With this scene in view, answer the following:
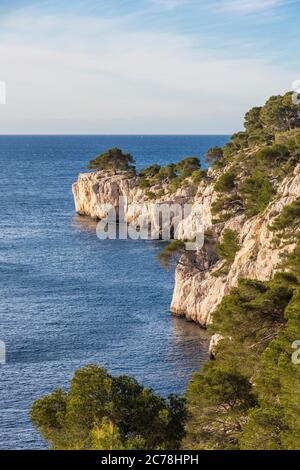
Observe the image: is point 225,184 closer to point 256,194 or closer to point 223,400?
point 256,194

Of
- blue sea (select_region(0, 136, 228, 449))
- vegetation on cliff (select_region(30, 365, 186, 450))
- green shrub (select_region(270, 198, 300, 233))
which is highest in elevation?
green shrub (select_region(270, 198, 300, 233))

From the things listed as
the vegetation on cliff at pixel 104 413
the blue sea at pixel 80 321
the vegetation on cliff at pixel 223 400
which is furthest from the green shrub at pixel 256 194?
the vegetation on cliff at pixel 104 413

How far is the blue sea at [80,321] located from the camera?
5034 centimetres

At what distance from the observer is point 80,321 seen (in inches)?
Result: 2559

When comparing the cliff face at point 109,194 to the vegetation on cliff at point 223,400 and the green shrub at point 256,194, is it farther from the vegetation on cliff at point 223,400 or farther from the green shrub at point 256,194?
the vegetation on cliff at point 223,400

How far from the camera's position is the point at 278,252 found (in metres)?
54.7

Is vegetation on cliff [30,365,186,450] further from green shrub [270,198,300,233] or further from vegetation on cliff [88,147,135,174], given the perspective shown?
vegetation on cliff [88,147,135,174]

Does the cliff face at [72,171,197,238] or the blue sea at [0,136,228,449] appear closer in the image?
the blue sea at [0,136,228,449]

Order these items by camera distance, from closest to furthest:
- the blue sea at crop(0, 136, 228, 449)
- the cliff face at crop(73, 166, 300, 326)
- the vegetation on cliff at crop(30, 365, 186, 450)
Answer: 1. the vegetation on cliff at crop(30, 365, 186, 450)
2. the blue sea at crop(0, 136, 228, 449)
3. the cliff face at crop(73, 166, 300, 326)

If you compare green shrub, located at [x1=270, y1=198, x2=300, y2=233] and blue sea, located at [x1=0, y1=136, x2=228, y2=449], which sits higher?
green shrub, located at [x1=270, y1=198, x2=300, y2=233]

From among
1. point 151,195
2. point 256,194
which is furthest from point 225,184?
point 151,195

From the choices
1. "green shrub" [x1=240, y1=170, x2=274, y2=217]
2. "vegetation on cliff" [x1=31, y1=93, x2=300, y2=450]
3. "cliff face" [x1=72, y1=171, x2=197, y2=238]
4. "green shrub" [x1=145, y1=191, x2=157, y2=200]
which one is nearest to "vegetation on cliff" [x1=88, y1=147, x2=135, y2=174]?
"cliff face" [x1=72, y1=171, x2=197, y2=238]

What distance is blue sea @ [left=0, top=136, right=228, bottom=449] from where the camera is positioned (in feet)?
165
